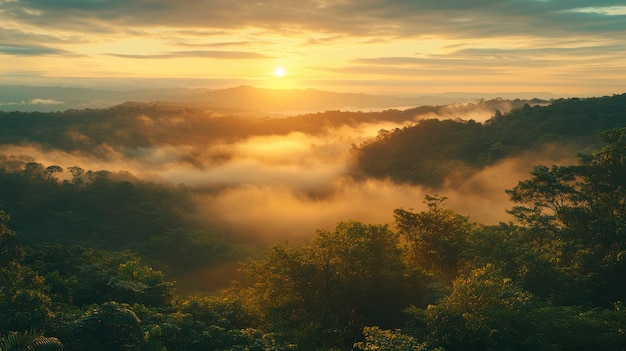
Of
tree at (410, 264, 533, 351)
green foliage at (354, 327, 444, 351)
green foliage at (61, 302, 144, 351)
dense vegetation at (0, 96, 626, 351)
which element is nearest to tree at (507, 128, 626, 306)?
dense vegetation at (0, 96, 626, 351)

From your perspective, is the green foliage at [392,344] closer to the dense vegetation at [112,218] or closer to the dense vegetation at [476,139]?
the dense vegetation at [112,218]

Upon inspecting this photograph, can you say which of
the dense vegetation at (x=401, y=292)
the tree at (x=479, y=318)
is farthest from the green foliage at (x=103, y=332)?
the tree at (x=479, y=318)

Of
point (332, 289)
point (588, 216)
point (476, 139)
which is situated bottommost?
point (332, 289)

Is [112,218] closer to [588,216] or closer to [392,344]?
[588,216]

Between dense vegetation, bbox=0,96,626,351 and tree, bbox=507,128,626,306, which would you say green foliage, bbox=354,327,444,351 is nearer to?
dense vegetation, bbox=0,96,626,351

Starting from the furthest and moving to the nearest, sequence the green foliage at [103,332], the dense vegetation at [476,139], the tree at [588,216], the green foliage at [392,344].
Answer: the dense vegetation at [476,139], the tree at [588,216], the green foliage at [103,332], the green foliage at [392,344]

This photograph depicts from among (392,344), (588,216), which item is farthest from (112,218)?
(392,344)
